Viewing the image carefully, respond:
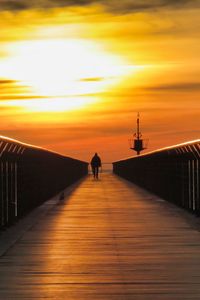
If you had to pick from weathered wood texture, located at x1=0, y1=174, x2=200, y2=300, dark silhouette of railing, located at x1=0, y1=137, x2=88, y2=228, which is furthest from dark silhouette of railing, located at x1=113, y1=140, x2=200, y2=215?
dark silhouette of railing, located at x1=0, y1=137, x2=88, y2=228

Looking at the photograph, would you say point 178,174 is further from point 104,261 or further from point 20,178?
point 104,261

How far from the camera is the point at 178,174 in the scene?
21219 millimetres

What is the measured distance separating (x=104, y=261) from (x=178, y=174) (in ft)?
35.9

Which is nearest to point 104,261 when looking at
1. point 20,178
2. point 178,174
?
point 20,178

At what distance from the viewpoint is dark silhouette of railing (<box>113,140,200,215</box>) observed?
17.7m

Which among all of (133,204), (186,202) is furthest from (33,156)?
(133,204)

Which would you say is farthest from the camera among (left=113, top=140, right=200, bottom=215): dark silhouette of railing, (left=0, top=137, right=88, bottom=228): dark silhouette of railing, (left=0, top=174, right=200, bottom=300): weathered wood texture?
(left=113, top=140, right=200, bottom=215): dark silhouette of railing

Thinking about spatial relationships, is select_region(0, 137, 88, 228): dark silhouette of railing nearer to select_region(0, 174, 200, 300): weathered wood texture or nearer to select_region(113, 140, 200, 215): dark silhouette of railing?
select_region(0, 174, 200, 300): weathered wood texture

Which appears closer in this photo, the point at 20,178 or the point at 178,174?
the point at 20,178

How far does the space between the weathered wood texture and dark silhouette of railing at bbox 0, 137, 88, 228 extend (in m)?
0.61

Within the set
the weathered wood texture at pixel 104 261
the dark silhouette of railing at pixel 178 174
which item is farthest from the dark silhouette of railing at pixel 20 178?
the dark silhouette of railing at pixel 178 174

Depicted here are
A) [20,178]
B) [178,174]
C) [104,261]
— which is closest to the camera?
[104,261]

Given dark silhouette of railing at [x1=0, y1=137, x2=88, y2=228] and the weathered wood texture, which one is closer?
the weathered wood texture

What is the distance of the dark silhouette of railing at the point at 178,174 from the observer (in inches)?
696
